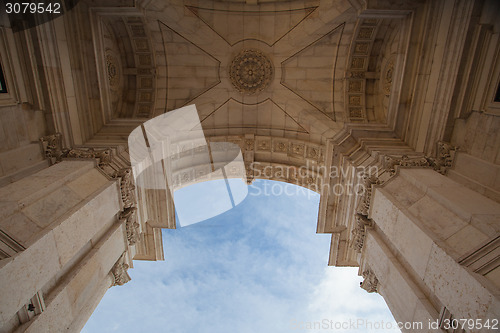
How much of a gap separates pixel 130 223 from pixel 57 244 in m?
2.60

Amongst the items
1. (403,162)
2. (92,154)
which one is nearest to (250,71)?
(92,154)

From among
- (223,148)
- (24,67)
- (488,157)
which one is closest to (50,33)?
(24,67)

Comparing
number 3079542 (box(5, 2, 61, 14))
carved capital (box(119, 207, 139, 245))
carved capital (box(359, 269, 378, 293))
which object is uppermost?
number 3079542 (box(5, 2, 61, 14))

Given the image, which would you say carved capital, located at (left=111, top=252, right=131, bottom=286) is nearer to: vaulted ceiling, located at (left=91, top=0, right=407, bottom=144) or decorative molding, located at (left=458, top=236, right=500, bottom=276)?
vaulted ceiling, located at (left=91, top=0, right=407, bottom=144)

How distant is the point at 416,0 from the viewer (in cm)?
718

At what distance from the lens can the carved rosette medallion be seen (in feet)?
35.0

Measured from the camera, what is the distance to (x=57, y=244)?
14.9 ft

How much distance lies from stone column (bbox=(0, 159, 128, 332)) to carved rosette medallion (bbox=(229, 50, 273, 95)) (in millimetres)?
6505

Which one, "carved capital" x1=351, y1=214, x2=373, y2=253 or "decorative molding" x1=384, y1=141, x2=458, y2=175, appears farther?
"carved capital" x1=351, y1=214, x2=373, y2=253

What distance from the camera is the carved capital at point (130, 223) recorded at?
696 cm

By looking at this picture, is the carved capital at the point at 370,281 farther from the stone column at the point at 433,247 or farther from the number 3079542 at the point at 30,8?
the number 3079542 at the point at 30,8

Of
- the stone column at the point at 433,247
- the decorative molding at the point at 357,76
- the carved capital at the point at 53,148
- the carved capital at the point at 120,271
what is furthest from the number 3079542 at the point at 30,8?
the decorative molding at the point at 357,76

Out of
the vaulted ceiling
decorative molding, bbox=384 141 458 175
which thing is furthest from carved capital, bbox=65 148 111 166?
decorative molding, bbox=384 141 458 175

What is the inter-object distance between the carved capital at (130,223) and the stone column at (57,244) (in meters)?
0.28
